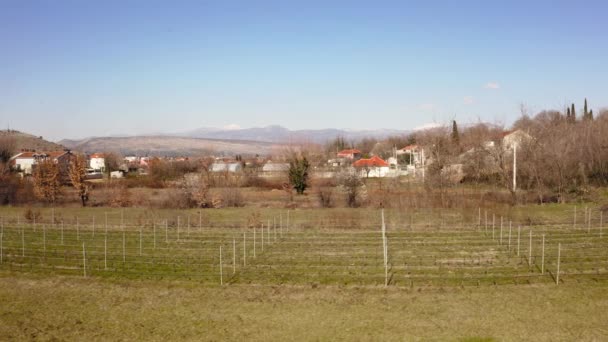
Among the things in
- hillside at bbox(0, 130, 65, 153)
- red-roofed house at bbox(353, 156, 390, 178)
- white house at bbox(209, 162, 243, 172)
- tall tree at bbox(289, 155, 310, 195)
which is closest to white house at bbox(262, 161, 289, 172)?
white house at bbox(209, 162, 243, 172)

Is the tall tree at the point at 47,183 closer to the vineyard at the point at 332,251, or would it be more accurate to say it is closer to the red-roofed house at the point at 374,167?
the vineyard at the point at 332,251

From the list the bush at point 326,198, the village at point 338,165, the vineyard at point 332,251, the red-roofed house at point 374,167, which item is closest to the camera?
the vineyard at point 332,251

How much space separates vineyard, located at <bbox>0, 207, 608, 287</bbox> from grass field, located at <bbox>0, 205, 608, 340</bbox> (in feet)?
0.31

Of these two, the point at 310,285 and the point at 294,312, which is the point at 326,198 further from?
the point at 294,312

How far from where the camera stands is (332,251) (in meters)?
22.4

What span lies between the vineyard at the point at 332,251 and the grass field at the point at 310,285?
10 centimetres

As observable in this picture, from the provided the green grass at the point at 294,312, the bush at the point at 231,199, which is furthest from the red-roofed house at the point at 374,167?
the green grass at the point at 294,312

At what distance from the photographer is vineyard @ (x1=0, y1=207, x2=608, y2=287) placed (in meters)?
18.4

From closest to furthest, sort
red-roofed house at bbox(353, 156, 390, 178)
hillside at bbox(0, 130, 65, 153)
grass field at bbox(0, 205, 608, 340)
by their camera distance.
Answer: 1. grass field at bbox(0, 205, 608, 340)
2. red-roofed house at bbox(353, 156, 390, 178)
3. hillside at bbox(0, 130, 65, 153)

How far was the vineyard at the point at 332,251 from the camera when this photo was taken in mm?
18375

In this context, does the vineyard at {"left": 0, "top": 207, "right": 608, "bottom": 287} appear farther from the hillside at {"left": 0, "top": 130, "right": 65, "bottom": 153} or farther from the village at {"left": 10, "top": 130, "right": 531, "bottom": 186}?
the hillside at {"left": 0, "top": 130, "right": 65, "bottom": 153}

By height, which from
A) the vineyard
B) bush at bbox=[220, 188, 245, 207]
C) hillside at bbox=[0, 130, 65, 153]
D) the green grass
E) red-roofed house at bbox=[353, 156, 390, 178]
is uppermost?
hillside at bbox=[0, 130, 65, 153]

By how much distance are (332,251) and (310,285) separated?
514 centimetres

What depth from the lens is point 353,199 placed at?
38.9 m
